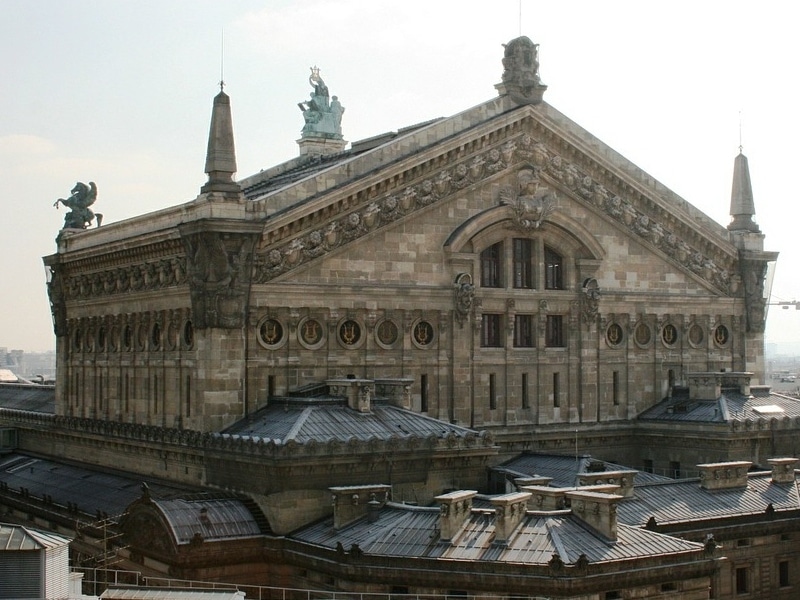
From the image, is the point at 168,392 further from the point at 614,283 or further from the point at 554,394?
the point at 614,283

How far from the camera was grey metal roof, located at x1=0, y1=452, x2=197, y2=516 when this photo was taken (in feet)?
217

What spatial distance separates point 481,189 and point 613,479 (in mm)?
17473

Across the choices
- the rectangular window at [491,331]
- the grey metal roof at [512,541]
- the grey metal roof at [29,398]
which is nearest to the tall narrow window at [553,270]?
the rectangular window at [491,331]

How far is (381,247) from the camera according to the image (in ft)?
216

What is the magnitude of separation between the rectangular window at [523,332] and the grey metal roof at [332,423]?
31.3ft

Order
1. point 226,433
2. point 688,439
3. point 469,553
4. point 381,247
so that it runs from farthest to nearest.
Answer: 1. point 688,439
2. point 381,247
3. point 226,433
4. point 469,553

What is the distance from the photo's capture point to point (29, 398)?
9588 cm

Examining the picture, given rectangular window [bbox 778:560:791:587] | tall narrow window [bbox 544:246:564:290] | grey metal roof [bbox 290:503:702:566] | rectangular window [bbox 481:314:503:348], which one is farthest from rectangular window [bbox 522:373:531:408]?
grey metal roof [bbox 290:503:702:566]

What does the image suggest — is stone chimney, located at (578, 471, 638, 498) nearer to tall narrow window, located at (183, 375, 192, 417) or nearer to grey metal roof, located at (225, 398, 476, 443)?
grey metal roof, located at (225, 398, 476, 443)

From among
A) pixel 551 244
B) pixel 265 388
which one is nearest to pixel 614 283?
pixel 551 244

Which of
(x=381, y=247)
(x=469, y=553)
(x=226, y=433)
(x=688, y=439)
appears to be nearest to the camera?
(x=469, y=553)

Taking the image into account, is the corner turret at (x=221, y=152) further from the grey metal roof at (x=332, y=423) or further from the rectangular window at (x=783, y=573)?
the rectangular window at (x=783, y=573)

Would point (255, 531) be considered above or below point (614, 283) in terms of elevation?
below

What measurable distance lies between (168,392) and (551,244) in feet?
68.8
